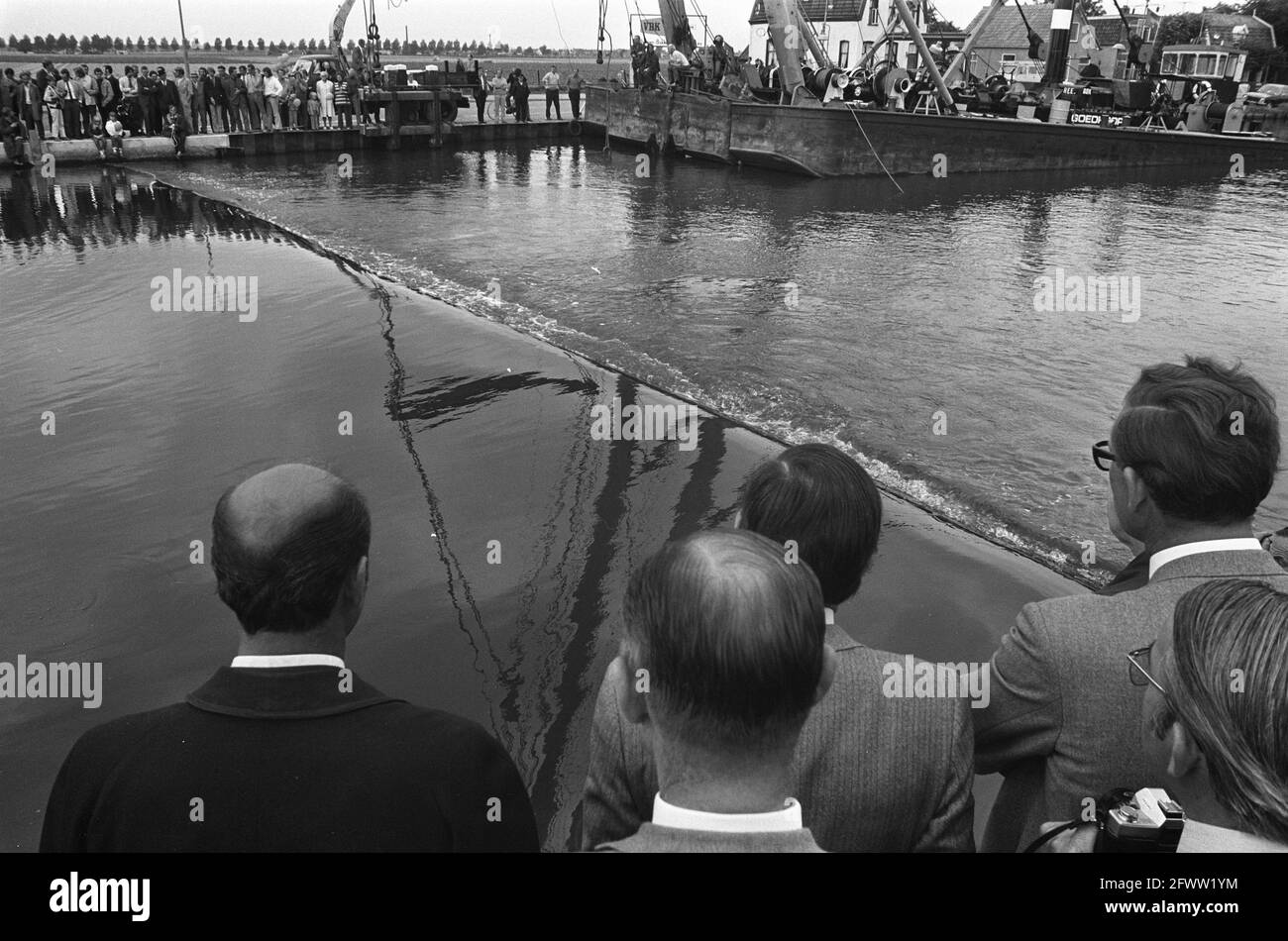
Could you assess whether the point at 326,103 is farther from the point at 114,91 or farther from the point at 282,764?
the point at 282,764

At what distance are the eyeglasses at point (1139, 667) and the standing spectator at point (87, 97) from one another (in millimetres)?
27150

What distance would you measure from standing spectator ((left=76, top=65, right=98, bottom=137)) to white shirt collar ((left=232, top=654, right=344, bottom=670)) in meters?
26.4

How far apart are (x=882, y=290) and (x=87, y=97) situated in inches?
836

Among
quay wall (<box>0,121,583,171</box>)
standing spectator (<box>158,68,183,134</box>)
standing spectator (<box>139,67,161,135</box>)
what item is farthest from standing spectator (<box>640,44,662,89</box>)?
standing spectator (<box>139,67,161,135</box>)

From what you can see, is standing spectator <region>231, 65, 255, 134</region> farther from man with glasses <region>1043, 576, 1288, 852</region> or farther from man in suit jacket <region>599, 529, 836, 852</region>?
man with glasses <region>1043, 576, 1288, 852</region>

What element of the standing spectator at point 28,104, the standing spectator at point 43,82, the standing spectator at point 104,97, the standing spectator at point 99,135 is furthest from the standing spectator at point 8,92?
the standing spectator at point 104,97

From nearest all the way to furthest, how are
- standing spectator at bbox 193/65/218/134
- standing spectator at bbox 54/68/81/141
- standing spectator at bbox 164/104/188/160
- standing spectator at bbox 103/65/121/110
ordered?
1. standing spectator at bbox 54/68/81/141
2. standing spectator at bbox 164/104/188/160
3. standing spectator at bbox 103/65/121/110
4. standing spectator at bbox 193/65/218/134

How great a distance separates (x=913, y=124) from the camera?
23547mm

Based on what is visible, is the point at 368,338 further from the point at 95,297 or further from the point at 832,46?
the point at 832,46

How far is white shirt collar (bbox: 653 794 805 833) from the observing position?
1.22 meters

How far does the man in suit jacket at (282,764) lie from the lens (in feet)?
5.12

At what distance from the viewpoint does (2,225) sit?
14383mm

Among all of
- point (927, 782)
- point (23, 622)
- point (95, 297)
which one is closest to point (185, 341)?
point (95, 297)

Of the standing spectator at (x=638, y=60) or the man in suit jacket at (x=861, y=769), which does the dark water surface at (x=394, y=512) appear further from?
the standing spectator at (x=638, y=60)
